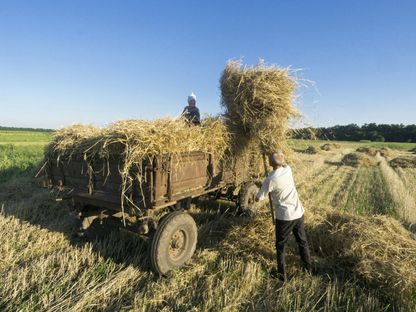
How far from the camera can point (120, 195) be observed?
3988mm

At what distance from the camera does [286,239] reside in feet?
13.7

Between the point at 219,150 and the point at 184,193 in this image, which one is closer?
the point at 184,193

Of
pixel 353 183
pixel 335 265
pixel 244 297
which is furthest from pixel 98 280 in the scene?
pixel 353 183

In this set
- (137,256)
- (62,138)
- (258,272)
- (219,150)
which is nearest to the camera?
(258,272)

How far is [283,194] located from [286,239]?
622mm

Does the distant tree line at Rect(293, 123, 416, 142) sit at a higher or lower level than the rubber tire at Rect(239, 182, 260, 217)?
higher

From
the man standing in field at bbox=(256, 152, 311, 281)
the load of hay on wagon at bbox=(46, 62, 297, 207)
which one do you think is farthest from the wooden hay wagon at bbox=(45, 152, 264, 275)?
the man standing in field at bbox=(256, 152, 311, 281)

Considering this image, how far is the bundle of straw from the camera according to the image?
547 cm

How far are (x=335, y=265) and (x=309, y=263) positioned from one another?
0.43 meters

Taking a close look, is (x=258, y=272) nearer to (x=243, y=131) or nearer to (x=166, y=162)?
(x=166, y=162)

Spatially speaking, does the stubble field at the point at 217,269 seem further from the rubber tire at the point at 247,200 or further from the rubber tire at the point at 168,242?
the rubber tire at the point at 247,200

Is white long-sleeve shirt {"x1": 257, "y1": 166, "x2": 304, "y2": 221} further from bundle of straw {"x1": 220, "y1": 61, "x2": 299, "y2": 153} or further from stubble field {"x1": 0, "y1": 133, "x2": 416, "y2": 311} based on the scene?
bundle of straw {"x1": 220, "y1": 61, "x2": 299, "y2": 153}

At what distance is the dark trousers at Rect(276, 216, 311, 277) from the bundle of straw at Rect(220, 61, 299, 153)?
1.75 meters

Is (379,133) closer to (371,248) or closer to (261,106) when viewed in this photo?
(261,106)
